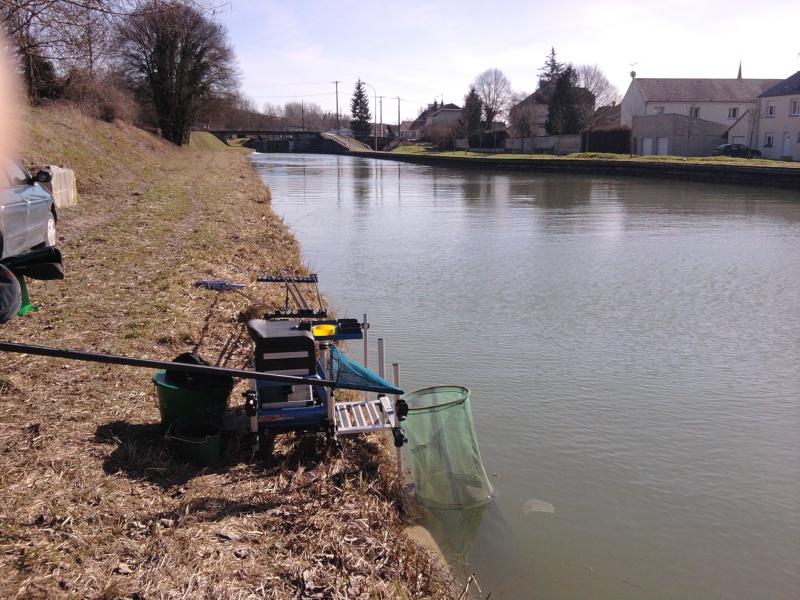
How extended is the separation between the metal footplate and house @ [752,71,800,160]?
52.7m

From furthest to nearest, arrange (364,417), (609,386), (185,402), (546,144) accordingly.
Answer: (546,144)
(609,386)
(364,417)
(185,402)

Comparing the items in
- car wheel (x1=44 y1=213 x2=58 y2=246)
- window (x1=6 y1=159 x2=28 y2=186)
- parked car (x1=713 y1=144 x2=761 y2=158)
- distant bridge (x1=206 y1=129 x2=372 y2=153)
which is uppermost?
distant bridge (x1=206 y1=129 x2=372 y2=153)

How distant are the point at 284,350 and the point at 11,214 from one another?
448 cm

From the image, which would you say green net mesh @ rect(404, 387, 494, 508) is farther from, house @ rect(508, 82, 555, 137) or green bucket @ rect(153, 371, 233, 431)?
house @ rect(508, 82, 555, 137)

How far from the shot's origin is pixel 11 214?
25.6 ft

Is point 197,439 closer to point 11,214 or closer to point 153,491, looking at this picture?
point 153,491

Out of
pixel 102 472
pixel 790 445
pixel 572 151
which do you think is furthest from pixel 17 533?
pixel 572 151

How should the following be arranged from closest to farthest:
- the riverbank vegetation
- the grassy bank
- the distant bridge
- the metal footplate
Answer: the grassy bank, the metal footplate, the riverbank vegetation, the distant bridge

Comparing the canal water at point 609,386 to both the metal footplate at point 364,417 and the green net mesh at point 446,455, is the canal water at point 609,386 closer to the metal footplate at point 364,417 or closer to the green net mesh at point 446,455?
the green net mesh at point 446,455

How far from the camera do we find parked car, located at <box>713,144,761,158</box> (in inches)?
2102

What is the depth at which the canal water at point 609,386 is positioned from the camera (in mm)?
4938

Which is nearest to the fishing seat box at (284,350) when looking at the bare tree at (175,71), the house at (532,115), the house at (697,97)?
the bare tree at (175,71)

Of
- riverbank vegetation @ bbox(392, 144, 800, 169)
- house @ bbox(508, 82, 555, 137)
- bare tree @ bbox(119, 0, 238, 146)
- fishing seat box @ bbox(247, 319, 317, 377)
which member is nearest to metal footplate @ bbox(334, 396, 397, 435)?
fishing seat box @ bbox(247, 319, 317, 377)

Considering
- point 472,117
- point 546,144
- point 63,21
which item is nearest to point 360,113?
point 472,117
